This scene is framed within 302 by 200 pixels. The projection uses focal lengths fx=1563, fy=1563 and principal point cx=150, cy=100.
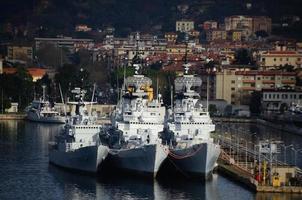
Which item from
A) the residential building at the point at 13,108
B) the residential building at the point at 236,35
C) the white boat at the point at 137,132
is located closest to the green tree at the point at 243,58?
the residential building at the point at 13,108

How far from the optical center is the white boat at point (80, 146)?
158ft

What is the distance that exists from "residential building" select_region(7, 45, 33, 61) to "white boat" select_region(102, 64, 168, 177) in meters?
54.8

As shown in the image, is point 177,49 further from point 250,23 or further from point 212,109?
point 212,109

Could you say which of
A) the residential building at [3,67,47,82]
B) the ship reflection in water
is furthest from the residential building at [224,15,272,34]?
the ship reflection in water

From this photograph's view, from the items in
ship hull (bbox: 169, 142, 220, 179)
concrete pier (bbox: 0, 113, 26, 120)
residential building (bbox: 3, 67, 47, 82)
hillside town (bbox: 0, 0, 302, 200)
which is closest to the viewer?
hillside town (bbox: 0, 0, 302, 200)

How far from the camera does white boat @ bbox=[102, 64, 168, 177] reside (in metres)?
46.9

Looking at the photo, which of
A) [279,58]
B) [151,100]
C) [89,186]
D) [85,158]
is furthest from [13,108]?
[89,186]

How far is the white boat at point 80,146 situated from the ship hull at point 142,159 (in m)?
0.55

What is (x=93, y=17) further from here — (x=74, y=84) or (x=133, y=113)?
(x=133, y=113)

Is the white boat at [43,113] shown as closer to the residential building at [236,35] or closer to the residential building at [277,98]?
the residential building at [277,98]

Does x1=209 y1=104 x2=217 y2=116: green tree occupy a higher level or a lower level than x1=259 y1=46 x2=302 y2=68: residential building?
lower

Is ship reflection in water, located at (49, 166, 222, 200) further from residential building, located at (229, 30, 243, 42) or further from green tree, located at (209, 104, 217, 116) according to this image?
residential building, located at (229, 30, 243, 42)

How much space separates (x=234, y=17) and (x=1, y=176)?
255ft

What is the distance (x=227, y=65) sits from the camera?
86188 mm
